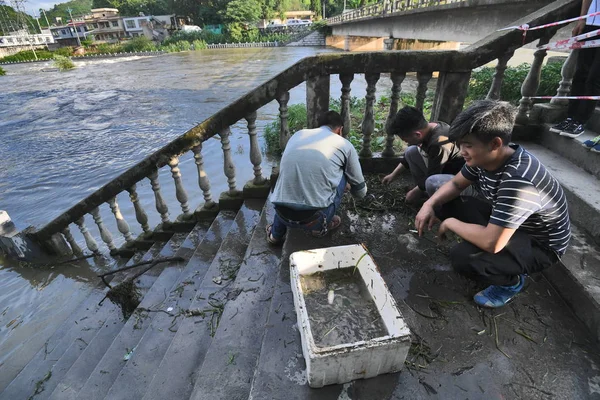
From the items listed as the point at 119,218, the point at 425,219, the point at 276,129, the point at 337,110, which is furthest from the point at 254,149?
the point at 337,110

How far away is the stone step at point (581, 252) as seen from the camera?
1.86m

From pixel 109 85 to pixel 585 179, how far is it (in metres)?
28.2

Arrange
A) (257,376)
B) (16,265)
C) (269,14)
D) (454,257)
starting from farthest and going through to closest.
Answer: (269,14) → (16,265) → (454,257) → (257,376)

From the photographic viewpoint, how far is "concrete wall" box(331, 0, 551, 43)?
7955 millimetres

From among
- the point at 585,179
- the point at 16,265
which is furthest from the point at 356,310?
the point at 16,265

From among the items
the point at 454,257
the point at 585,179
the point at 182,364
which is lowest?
the point at 182,364

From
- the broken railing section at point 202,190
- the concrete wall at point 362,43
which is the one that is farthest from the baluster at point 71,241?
the concrete wall at point 362,43

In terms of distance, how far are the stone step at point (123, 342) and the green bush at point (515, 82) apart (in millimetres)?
5916

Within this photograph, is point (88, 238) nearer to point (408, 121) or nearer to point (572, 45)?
point (408, 121)

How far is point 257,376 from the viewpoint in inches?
63.5

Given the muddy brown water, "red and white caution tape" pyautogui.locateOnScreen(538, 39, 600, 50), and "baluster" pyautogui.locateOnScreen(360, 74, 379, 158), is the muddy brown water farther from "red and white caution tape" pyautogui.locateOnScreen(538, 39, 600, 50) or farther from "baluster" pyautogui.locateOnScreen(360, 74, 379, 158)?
"red and white caution tape" pyautogui.locateOnScreen(538, 39, 600, 50)

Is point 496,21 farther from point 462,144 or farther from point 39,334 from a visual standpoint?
point 39,334

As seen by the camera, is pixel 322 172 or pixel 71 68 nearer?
pixel 322 172

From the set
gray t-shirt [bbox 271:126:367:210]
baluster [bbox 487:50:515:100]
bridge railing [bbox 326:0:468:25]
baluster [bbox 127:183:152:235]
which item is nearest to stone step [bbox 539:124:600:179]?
baluster [bbox 487:50:515:100]
